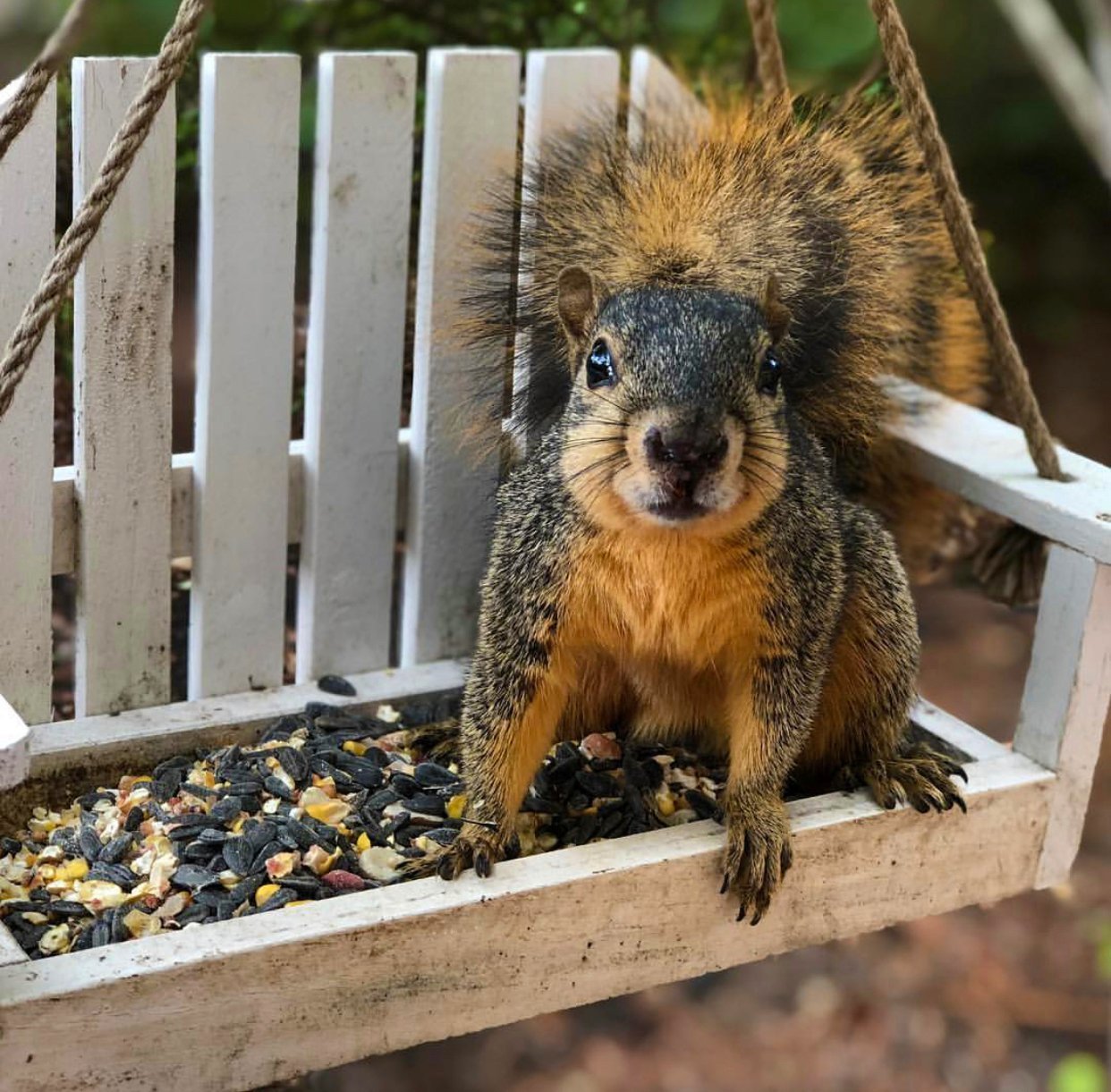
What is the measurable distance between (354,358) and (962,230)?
739 mm

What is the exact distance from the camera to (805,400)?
1.78 meters

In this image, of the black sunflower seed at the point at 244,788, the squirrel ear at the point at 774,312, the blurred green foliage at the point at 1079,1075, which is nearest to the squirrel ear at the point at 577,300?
the squirrel ear at the point at 774,312

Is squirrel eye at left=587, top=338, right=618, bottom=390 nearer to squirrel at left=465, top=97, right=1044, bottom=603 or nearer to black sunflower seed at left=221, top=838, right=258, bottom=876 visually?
squirrel at left=465, top=97, right=1044, bottom=603

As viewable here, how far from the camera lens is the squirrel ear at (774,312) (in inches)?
60.0

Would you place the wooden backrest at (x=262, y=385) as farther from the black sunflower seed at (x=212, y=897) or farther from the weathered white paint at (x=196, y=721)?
the black sunflower seed at (x=212, y=897)

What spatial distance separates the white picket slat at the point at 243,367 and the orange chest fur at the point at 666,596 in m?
0.55

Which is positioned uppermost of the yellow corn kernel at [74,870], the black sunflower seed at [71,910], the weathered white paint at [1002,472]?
the weathered white paint at [1002,472]

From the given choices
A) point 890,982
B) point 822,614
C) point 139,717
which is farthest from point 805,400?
point 890,982

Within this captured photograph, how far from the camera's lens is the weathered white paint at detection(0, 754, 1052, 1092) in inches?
50.7

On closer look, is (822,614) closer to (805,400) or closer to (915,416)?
(805,400)

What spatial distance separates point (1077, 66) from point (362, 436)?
1351 millimetres

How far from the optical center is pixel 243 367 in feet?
6.08

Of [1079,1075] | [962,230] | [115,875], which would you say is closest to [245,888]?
[115,875]

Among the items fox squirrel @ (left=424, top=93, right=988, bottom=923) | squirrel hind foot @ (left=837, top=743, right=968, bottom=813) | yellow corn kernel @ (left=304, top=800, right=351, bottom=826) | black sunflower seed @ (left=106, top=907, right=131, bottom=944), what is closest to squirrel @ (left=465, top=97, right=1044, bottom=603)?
fox squirrel @ (left=424, top=93, right=988, bottom=923)
